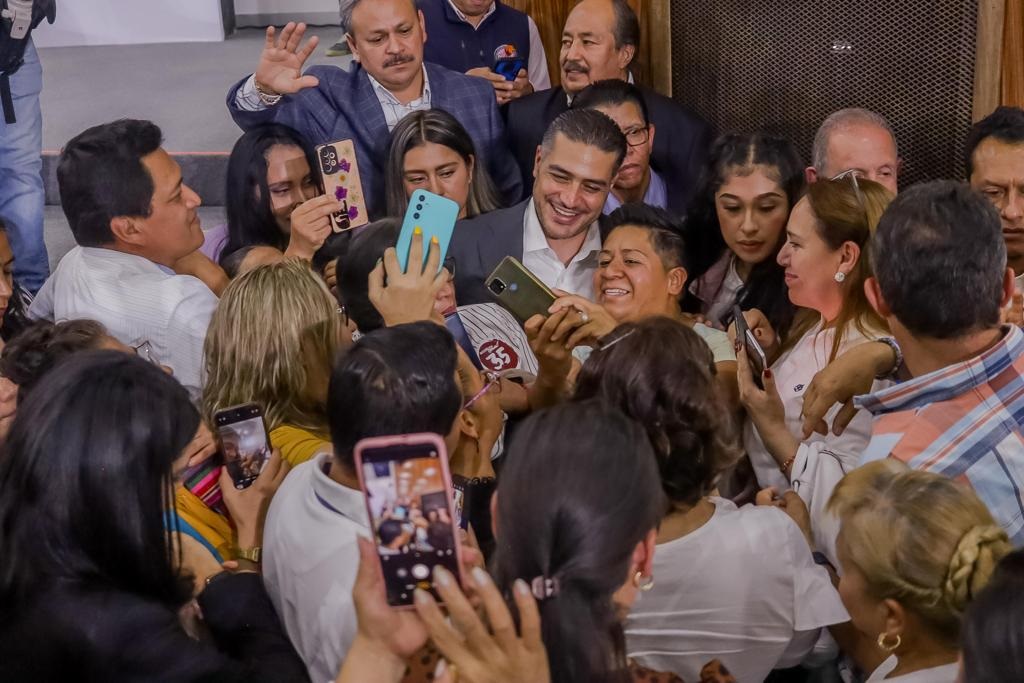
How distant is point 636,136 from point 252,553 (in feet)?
5.87

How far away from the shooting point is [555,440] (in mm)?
1308

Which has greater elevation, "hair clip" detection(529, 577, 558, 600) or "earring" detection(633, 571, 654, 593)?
"hair clip" detection(529, 577, 558, 600)

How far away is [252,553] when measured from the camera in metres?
1.83

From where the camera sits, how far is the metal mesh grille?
124 inches

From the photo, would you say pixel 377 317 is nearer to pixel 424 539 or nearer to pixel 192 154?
pixel 424 539

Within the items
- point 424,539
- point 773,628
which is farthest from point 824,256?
point 424,539

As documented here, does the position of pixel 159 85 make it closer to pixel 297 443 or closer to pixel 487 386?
pixel 487 386

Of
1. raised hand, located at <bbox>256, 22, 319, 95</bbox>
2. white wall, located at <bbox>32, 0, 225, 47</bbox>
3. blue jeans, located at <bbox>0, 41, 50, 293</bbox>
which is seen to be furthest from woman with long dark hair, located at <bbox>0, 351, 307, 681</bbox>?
white wall, located at <bbox>32, 0, 225, 47</bbox>

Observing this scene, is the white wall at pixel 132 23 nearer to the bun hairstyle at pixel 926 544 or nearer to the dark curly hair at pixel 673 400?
the dark curly hair at pixel 673 400

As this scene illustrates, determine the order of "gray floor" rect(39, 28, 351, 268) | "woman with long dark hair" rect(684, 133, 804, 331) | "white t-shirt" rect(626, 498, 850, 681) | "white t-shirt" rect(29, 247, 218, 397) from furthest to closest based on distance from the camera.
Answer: "gray floor" rect(39, 28, 351, 268) → "woman with long dark hair" rect(684, 133, 804, 331) → "white t-shirt" rect(29, 247, 218, 397) → "white t-shirt" rect(626, 498, 850, 681)

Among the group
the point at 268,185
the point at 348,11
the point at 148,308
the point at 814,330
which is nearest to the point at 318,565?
the point at 148,308

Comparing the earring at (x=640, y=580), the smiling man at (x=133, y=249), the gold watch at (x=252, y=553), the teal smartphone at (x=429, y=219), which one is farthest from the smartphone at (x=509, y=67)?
the earring at (x=640, y=580)

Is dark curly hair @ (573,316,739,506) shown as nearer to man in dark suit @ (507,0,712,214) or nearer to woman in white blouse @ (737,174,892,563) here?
woman in white blouse @ (737,174,892,563)

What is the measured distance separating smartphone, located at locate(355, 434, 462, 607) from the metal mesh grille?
2444mm
